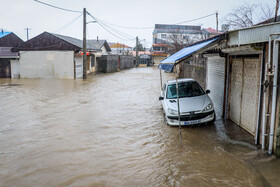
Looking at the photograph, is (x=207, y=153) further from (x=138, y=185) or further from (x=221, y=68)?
(x=221, y=68)

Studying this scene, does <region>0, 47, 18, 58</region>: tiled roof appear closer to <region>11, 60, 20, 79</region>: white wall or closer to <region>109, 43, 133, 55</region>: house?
<region>11, 60, 20, 79</region>: white wall

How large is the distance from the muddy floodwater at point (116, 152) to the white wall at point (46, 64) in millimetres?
15256

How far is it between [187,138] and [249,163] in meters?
2.16

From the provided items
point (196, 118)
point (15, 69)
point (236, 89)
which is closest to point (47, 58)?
point (15, 69)

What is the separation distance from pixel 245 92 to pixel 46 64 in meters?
22.6

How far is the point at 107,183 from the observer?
4.95 m

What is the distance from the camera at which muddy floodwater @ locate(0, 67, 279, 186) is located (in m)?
5.05

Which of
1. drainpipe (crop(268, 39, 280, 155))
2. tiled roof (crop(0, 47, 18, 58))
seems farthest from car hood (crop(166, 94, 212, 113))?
tiled roof (crop(0, 47, 18, 58))

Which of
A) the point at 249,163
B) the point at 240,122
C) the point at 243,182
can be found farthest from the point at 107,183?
the point at 240,122

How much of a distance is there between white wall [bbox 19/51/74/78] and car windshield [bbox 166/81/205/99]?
722 inches

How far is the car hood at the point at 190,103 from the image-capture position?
7928 millimetres

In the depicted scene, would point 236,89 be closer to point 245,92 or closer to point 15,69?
point 245,92

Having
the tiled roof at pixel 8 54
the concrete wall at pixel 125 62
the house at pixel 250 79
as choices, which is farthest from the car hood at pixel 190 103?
the concrete wall at pixel 125 62

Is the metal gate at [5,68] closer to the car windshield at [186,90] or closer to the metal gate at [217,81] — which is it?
the metal gate at [217,81]
